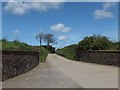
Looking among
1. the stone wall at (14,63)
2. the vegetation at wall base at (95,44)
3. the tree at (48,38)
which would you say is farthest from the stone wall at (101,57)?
the tree at (48,38)

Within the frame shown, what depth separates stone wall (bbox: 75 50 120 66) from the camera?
23547 mm

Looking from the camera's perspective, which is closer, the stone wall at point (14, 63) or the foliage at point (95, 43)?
the stone wall at point (14, 63)

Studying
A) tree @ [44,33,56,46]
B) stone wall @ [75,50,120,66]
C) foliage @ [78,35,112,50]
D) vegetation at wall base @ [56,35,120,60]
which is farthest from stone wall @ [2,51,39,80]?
tree @ [44,33,56,46]

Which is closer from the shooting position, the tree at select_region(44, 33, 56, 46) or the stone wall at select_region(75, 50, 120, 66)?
the stone wall at select_region(75, 50, 120, 66)

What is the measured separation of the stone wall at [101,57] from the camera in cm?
2355

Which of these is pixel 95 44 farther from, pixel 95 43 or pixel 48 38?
pixel 48 38

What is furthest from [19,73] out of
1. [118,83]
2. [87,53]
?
[87,53]

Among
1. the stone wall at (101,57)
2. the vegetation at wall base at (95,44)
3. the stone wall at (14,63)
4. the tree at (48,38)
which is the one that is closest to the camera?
the stone wall at (14,63)

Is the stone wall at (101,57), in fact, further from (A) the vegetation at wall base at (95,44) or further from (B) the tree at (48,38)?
(B) the tree at (48,38)

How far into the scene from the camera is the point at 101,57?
89.0 ft

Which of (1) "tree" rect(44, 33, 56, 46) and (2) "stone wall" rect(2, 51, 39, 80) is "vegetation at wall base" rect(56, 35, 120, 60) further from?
(1) "tree" rect(44, 33, 56, 46)

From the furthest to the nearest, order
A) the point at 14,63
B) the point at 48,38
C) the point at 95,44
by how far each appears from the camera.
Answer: the point at 48,38 < the point at 95,44 < the point at 14,63

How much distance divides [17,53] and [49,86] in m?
5.23

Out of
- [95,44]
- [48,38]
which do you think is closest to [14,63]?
[95,44]
